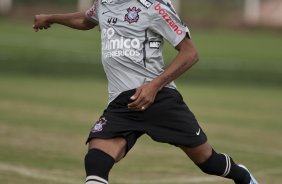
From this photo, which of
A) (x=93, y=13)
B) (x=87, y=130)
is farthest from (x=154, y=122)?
(x=87, y=130)

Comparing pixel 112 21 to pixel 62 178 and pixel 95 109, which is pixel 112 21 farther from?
pixel 95 109

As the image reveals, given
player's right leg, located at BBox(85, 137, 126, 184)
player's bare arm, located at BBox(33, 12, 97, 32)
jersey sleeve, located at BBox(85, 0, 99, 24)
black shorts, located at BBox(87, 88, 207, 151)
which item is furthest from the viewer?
player's bare arm, located at BBox(33, 12, 97, 32)

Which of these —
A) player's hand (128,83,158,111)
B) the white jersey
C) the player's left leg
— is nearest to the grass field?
the player's left leg

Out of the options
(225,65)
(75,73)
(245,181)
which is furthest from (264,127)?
(225,65)

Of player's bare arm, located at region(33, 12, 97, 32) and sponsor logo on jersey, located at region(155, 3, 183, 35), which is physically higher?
sponsor logo on jersey, located at region(155, 3, 183, 35)

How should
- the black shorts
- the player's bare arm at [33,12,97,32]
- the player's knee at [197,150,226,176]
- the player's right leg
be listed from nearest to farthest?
1. the player's right leg
2. the black shorts
3. the player's knee at [197,150,226,176]
4. the player's bare arm at [33,12,97,32]

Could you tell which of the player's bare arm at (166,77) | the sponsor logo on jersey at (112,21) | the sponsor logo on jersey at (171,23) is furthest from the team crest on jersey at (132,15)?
the player's bare arm at (166,77)

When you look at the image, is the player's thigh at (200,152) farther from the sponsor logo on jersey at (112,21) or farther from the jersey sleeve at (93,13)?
the jersey sleeve at (93,13)

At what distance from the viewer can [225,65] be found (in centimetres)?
3206

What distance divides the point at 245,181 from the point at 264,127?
751 cm

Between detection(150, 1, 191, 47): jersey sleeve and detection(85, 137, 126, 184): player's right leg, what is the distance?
98cm

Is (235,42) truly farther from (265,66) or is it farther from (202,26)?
(265,66)

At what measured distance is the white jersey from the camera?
25.2ft

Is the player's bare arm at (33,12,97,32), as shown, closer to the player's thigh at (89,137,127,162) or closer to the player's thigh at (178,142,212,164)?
the player's thigh at (89,137,127,162)
